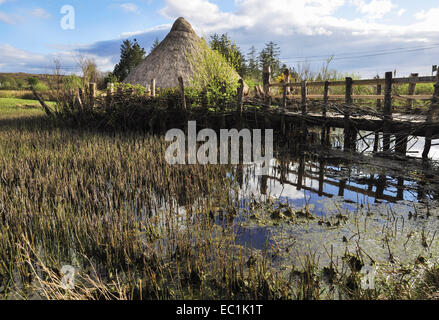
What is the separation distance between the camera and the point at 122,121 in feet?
41.9

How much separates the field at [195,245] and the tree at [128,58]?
34.4m

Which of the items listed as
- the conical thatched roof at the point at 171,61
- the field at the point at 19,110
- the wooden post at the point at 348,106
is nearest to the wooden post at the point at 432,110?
the wooden post at the point at 348,106

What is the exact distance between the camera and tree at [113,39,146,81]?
38.0 metres

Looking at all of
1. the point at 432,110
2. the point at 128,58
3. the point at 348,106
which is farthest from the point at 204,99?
the point at 128,58

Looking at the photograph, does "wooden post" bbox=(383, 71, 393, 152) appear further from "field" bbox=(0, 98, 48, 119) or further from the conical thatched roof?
"field" bbox=(0, 98, 48, 119)

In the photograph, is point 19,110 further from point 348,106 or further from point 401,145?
point 401,145

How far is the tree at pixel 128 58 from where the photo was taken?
3800 cm

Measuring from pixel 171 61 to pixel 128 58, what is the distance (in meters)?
20.9

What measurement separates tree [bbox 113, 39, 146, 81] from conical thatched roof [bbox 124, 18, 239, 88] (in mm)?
17931

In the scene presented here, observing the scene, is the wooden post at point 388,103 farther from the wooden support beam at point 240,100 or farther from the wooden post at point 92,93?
the wooden post at point 92,93

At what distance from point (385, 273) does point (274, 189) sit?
10.7 feet

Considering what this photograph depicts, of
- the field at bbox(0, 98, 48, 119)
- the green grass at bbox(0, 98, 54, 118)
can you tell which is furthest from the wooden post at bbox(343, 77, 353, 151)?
the green grass at bbox(0, 98, 54, 118)
